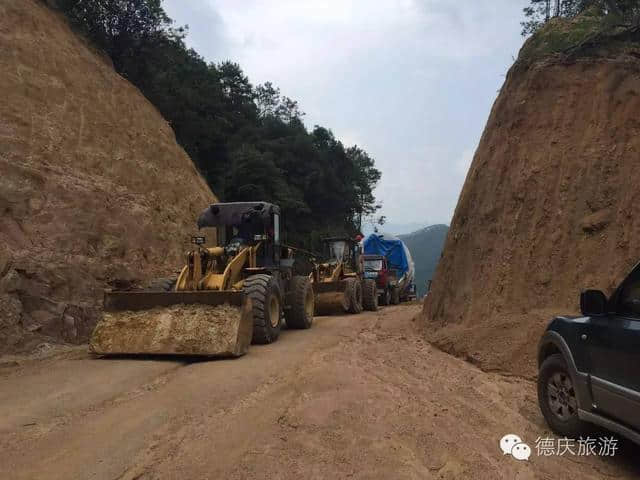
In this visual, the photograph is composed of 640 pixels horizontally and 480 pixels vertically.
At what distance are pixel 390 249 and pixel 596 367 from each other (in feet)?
79.9

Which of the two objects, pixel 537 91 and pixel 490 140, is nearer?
pixel 537 91

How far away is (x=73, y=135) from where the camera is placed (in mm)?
15555

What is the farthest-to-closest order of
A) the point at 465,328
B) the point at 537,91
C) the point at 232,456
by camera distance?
the point at 537,91
the point at 465,328
the point at 232,456

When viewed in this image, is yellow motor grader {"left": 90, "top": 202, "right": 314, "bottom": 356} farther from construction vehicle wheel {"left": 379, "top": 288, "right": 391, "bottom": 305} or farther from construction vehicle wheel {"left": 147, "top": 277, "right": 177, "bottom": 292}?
construction vehicle wheel {"left": 379, "top": 288, "right": 391, "bottom": 305}

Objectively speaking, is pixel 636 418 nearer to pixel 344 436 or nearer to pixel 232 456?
pixel 344 436

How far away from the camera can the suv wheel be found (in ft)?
16.1

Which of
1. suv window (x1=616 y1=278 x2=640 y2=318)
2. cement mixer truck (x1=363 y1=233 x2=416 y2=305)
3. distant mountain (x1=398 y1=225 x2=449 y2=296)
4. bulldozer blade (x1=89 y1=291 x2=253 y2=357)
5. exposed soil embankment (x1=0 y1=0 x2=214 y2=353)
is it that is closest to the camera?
suv window (x1=616 y1=278 x2=640 y2=318)

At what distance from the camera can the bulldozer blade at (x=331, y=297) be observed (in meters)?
16.7

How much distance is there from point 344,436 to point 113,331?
5254mm

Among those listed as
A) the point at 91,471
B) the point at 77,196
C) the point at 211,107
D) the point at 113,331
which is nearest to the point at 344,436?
the point at 91,471

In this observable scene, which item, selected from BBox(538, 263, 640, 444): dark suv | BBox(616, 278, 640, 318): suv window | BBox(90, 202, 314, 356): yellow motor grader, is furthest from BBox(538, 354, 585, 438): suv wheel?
BBox(90, 202, 314, 356): yellow motor grader

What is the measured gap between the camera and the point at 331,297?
1677 centimetres

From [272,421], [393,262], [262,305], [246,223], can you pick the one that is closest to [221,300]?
[262,305]

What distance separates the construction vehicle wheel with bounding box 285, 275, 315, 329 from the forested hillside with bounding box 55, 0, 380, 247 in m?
14.7
